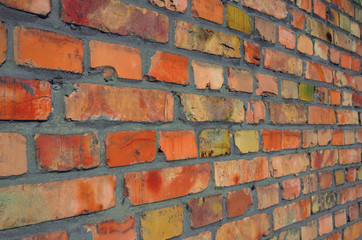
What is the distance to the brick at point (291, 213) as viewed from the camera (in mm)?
1075

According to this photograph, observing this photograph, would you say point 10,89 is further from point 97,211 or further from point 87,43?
point 97,211

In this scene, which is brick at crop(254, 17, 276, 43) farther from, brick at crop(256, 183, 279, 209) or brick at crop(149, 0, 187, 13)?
brick at crop(256, 183, 279, 209)

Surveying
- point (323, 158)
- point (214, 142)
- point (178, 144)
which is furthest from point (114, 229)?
point (323, 158)

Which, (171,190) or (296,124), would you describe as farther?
(296,124)

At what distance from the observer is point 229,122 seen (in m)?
0.91

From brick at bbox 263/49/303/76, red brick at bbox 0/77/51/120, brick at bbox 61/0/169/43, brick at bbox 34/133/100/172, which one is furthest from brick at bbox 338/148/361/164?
red brick at bbox 0/77/51/120

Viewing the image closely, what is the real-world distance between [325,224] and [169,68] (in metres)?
1.07

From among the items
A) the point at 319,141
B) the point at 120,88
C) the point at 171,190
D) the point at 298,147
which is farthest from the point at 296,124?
the point at 120,88

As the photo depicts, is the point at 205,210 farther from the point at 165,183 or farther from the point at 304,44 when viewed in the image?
the point at 304,44

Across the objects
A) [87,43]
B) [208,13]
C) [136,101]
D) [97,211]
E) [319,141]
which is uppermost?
[208,13]

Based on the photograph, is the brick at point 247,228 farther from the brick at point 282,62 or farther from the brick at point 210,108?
the brick at point 282,62

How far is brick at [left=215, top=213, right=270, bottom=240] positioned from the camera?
890mm

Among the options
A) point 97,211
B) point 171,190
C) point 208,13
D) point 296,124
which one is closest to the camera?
point 97,211

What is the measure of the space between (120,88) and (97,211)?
275 millimetres
